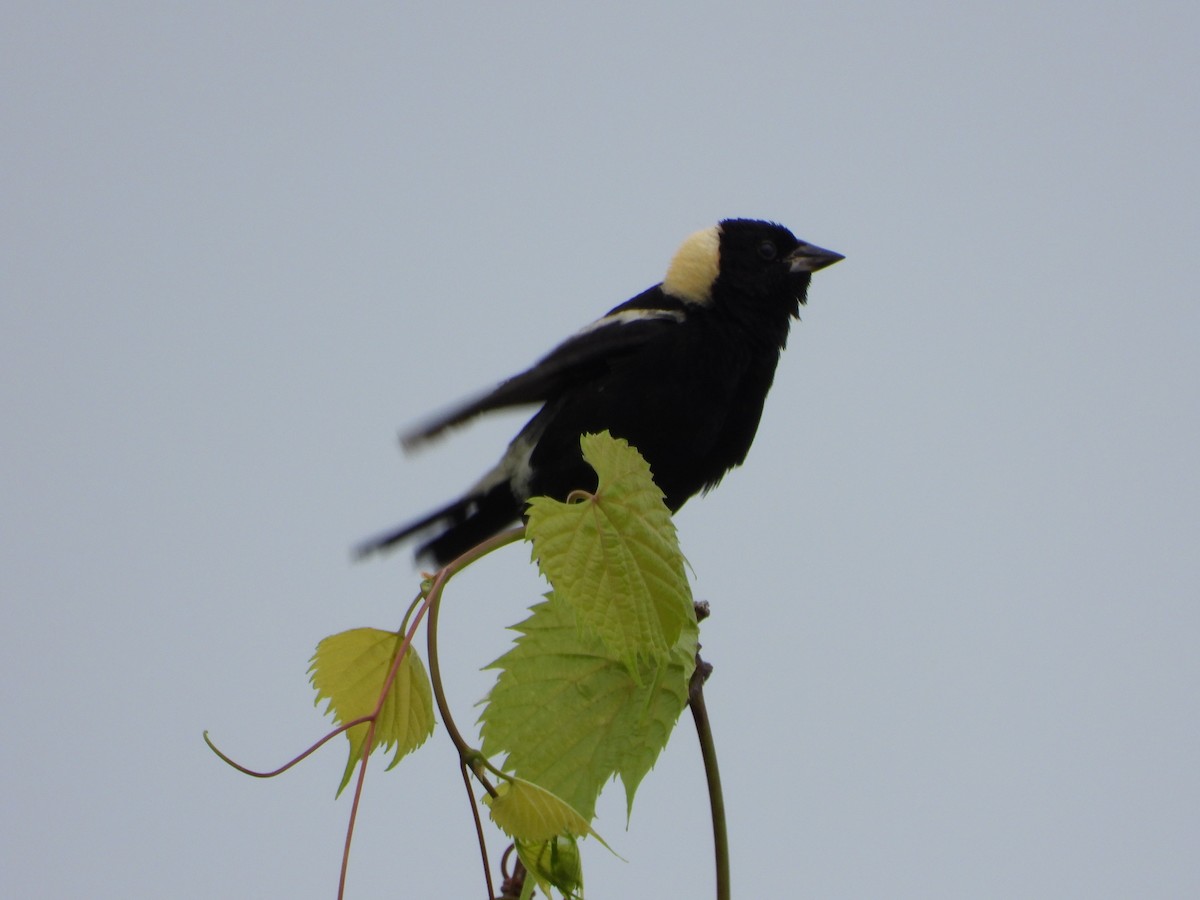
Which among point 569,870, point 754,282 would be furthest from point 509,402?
point 569,870

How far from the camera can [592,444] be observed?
150cm

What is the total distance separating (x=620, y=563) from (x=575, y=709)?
30 cm

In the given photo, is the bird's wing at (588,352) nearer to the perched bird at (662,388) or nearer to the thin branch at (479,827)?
the perched bird at (662,388)

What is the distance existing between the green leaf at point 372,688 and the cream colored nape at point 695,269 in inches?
72.3

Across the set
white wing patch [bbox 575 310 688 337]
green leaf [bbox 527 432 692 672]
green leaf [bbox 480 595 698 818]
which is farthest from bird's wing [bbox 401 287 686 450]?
green leaf [bbox 527 432 692 672]

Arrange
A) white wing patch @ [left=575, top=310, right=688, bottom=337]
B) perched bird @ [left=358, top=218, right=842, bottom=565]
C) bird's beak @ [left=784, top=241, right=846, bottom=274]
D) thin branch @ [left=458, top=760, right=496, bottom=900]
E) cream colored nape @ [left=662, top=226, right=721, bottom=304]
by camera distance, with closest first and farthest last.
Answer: thin branch @ [left=458, top=760, right=496, bottom=900] → perched bird @ [left=358, top=218, right=842, bottom=565] → white wing patch @ [left=575, top=310, right=688, bottom=337] → cream colored nape @ [left=662, top=226, right=721, bottom=304] → bird's beak @ [left=784, top=241, right=846, bottom=274]

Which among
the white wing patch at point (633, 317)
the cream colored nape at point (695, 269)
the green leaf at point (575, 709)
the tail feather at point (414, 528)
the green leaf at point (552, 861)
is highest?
the cream colored nape at point (695, 269)

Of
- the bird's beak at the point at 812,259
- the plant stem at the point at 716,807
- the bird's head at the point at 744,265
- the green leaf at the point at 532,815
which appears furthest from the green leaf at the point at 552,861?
the bird's beak at the point at 812,259

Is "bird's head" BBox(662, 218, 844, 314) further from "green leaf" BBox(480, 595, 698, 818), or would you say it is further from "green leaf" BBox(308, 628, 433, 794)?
"green leaf" BBox(308, 628, 433, 794)

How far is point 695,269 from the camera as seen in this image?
3.31 metres

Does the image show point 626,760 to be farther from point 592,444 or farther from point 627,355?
point 627,355

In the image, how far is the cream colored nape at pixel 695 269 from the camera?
3.21 metres

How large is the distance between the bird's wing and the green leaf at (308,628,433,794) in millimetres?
915

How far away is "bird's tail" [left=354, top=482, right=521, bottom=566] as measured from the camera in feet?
10.3
